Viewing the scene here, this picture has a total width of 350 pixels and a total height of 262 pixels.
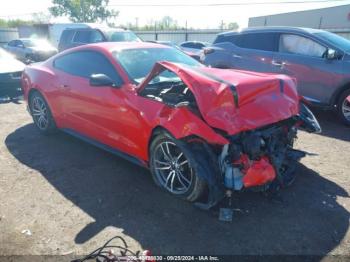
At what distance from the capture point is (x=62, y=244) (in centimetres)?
297

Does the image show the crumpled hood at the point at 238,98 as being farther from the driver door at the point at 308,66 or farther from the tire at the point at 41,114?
the driver door at the point at 308,66

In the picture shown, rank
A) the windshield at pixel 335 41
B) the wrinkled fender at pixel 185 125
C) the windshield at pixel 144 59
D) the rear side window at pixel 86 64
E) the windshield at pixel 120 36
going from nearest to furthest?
the wrinkled fender at pixel 185 125, the windshield at pixel 144 59, the rear side window at pixel 86 64, the windshield at pixel 335 41, the windshield at pixel 120 36

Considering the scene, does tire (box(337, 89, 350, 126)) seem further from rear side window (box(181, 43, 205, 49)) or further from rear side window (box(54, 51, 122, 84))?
rear side window (box(181, 43, 205, 49))

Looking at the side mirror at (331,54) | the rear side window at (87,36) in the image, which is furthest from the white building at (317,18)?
the side mirror at (331,54)

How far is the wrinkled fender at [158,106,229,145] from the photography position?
122 inches

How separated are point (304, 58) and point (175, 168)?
443 cm

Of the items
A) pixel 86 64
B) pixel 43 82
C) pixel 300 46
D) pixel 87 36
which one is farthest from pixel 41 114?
pixel 87 36

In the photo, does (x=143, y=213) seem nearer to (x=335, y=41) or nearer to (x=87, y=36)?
(x=335, y=41)

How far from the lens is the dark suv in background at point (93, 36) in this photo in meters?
11.7

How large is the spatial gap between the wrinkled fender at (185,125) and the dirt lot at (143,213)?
81 cm

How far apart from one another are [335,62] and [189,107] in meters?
4.21

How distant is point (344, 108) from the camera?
20.7 ft

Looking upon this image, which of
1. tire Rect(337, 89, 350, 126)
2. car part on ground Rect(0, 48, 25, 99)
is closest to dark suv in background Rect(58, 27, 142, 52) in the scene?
car part on ground Rect(0, 48, 25, 99)

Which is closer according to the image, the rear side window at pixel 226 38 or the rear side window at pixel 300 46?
the rear side window at pixel 300 46
